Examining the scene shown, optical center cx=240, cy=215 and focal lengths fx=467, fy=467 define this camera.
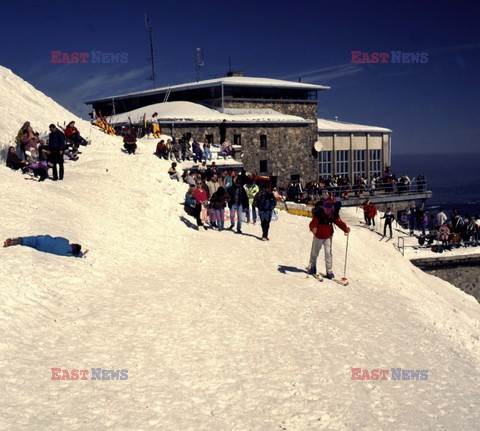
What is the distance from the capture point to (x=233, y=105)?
41719 millimetres

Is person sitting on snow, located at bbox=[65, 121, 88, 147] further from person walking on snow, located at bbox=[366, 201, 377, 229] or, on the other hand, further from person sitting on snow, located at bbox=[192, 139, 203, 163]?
person walking on snow, located at bbox=[366, 201, 377, 229]

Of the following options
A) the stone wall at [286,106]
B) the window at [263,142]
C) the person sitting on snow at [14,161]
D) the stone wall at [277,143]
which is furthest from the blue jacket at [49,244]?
the stone wall at [286,106]

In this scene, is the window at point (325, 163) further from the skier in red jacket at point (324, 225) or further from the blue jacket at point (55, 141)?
the skier in red jacket at point (324, 225)

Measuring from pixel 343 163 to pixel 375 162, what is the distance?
14.9 ft

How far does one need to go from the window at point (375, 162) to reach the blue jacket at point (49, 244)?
40.7 meters

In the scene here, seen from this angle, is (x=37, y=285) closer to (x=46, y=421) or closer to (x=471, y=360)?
(x=46, y=421)

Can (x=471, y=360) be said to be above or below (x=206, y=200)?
below

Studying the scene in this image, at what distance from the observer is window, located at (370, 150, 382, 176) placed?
4769 centimetres

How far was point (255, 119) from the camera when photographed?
38.2 metres

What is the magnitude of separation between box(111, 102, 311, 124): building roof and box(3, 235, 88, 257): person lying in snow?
23.7 m

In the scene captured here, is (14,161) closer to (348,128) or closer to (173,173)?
(173,173)

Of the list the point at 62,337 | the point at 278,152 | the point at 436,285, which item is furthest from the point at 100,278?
the point at 278,152

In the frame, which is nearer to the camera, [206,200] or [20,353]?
[20,353]

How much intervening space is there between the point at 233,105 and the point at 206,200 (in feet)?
86.3
